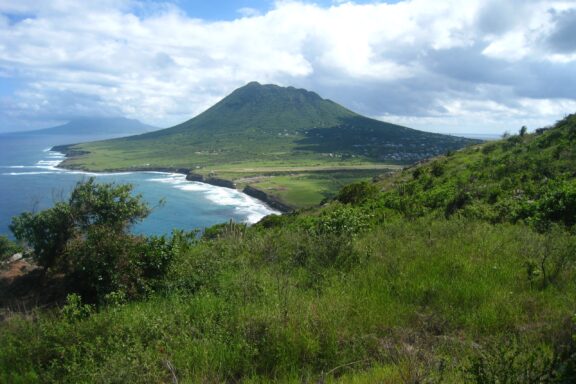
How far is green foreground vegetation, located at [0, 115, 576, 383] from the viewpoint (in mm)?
4012

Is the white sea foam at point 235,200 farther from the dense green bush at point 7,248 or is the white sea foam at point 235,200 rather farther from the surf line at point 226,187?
the dense green bush at point 7,248

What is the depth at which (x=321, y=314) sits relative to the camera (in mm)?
4859

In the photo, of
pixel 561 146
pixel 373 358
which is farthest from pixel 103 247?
pixel 561 146

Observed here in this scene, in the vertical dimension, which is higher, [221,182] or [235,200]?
[221,182]

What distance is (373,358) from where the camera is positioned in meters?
4.20

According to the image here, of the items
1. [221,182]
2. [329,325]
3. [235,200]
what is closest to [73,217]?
[329,325]

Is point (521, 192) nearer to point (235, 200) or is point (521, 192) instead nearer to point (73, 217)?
point (73, 217)

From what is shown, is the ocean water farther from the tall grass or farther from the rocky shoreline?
the tall grass

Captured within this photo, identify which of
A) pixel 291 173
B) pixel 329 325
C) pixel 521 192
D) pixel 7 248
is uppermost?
pixel 521 192

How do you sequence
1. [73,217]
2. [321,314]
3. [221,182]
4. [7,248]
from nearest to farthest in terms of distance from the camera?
1. [321,314]
2. [73,217]
3. [7,248]
4. [221,182]

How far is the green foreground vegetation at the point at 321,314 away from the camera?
4.01 metres

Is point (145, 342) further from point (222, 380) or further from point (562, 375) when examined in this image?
point (562, 375)

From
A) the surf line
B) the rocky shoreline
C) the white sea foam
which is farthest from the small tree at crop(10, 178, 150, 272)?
the rocky shoreline

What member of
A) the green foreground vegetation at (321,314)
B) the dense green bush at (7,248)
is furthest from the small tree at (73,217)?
the dense green bush at (7,248)
